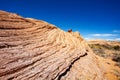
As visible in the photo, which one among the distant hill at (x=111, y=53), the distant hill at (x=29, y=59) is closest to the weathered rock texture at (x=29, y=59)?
the distant hill at (x=29, y=59)

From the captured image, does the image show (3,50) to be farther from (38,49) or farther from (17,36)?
(38,49)

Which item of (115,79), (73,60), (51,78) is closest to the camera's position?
(51,78)

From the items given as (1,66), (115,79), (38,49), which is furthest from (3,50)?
(115,79)

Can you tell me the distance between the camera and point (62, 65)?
10.8m

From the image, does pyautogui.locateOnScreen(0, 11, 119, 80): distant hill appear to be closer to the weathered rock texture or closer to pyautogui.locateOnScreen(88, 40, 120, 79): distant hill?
the weathered rock texture

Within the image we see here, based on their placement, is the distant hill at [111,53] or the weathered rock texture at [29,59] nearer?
the weathered rock texture at [29,59]

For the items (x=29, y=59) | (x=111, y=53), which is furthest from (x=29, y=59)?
(x=111, y=53)

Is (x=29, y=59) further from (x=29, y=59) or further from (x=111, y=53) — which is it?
(x=111, y=53)

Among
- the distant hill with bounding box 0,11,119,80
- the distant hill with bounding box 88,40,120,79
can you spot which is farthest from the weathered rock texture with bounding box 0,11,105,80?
the distant hill with bounding box 88,40,120,79

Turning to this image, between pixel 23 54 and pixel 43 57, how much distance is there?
1.55m

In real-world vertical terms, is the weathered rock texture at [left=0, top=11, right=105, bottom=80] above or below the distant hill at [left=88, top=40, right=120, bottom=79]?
above

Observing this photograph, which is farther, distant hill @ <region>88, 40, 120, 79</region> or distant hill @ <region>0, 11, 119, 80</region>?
distant hill @ <region>88, 40, 120, 79</region>

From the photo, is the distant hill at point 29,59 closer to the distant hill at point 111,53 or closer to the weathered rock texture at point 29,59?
the weathered rock texture at point 29,59

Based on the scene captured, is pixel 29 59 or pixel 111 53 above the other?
pixel 29 59
